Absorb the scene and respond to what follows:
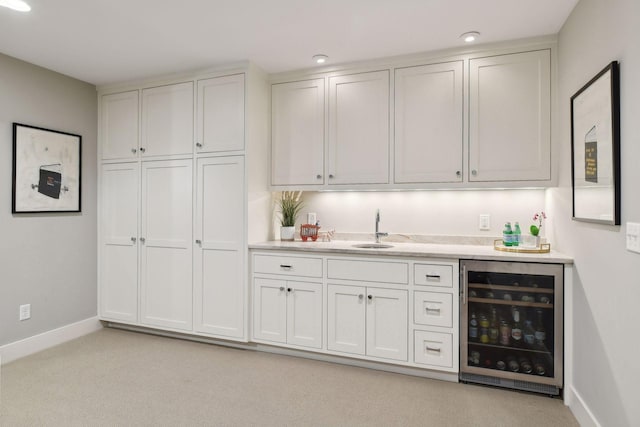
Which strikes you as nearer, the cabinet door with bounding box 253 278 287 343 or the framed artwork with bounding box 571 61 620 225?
the framed artwork with bounding box 571 61 620 225

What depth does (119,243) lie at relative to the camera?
3633mm

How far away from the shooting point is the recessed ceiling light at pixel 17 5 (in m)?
2.24

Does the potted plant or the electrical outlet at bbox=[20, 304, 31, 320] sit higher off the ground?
the potted plant

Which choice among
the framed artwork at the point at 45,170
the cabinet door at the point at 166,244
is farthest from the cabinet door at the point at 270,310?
the framed artwork at the point at 45,170

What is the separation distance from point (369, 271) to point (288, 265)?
2.13ft

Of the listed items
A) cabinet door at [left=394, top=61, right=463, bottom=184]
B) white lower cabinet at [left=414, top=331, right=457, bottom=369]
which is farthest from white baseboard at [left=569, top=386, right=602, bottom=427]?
cabinet door at [left=394, top=61, right=463, bottom=184]

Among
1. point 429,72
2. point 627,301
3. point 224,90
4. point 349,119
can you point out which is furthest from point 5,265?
point 627,301

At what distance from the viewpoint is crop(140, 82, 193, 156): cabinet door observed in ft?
10.9

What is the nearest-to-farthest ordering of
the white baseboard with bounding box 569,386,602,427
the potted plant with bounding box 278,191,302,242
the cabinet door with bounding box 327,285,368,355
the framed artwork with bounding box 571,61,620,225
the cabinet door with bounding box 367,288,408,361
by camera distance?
1. the framed artwork with bounding box 571,61,620,225
2. the white baseboard with bounding box 569,386,602,427
3. the cabinet door with bounding box 367,288,408,361
4. the cabinet door with bounding box 327,285,368,355
5. the potted plant with bounding box 278,191,302,242

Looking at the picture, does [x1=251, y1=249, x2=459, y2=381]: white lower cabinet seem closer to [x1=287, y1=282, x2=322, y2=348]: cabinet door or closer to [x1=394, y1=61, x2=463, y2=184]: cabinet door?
[x1=287, y1=282, x2=322, y2=348]: cabinet door

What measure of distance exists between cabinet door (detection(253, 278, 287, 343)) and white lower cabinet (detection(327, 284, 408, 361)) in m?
0.38

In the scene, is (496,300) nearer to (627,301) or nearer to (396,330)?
(396,330)

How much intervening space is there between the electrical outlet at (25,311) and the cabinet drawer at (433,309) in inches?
121

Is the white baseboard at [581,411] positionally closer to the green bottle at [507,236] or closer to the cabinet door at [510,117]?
the green bottle at [507,236]
